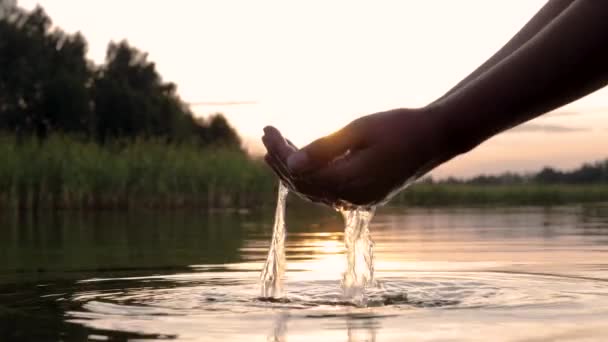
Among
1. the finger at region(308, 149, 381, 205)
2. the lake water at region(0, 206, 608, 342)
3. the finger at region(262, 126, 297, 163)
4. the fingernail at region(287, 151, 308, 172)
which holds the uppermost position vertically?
the finger at region(262, 126, 297, 163)

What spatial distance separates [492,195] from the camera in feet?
93.1

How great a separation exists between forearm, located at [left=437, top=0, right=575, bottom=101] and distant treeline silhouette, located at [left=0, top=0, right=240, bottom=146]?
38104mm

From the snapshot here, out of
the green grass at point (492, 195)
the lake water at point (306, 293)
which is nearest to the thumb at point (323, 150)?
the lake water at point (306, 293)

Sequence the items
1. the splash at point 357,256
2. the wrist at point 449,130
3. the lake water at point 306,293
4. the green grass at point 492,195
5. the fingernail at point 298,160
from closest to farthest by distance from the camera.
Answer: the wrist at point 449,130, the fingernail at point 298,160, the lake water at point 306,293, the splash at point 357,256, the green grass at point 492,195

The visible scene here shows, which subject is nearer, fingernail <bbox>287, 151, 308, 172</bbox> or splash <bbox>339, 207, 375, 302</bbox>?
fingernail <bbox>287, 151, 308, 172</bbox>

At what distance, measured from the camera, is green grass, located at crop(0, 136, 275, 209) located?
1728cm

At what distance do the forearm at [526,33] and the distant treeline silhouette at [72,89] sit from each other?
38.1 metres

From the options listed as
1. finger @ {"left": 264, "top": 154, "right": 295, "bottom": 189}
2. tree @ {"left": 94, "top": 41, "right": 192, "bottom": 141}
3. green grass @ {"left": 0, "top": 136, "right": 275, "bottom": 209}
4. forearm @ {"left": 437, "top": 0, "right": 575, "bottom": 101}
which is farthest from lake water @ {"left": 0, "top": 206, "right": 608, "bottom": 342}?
tree @ {"left": 94, "top": 41, "right": 192, "bottom": 141}

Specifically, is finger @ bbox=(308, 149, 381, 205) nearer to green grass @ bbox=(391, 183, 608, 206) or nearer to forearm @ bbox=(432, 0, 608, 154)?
forearm @ bbox=(432, 0, 608, 154)

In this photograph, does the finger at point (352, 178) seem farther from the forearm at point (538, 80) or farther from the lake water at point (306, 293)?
the lake water at point (306, 293)

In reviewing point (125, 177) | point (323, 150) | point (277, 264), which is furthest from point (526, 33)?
point (125, 177)

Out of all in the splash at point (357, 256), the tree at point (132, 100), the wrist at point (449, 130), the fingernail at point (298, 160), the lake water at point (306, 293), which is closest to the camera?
the wrist at point (449, 130)

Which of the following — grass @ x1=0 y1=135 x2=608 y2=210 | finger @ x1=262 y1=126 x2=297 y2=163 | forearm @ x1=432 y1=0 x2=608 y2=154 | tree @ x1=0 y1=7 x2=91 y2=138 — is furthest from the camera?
tree @ x1=0 y1=7 x2=91 y2=138

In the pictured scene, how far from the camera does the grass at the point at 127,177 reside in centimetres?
1728
